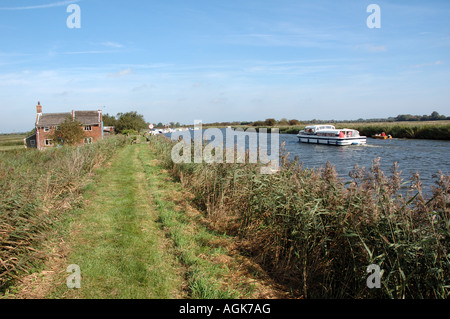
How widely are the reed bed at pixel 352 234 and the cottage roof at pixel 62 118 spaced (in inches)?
1912

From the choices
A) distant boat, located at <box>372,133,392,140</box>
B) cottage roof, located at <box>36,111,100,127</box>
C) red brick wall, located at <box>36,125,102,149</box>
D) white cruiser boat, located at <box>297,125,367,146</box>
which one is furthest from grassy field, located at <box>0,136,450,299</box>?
distant boat, located at <box>372,133,392,140</box>

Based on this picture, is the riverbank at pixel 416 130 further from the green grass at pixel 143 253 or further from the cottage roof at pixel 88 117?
the green grass at pixel 143 253

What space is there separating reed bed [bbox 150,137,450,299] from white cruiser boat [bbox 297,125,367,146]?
123ft

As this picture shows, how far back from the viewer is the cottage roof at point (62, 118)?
47.9 meters

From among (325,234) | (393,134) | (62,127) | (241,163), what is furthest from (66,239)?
(393,134)

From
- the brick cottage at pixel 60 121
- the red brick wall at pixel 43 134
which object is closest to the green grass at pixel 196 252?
the red brick wall at pixel 43 134

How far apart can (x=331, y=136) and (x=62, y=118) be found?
4391 cm

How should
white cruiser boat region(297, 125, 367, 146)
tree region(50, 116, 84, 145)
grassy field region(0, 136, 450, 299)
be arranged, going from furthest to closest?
white cruiser boat region(297, 125, 367, 146) < tree region(50, 116, 84, 145) < grassy field region(0, 136, 450, 299)

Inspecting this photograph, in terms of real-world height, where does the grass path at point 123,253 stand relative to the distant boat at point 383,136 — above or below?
below

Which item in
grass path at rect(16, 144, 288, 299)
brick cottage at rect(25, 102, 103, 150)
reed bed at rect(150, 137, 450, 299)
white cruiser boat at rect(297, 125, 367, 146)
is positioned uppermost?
brick cottage at rect(25, 102, 103, 150)

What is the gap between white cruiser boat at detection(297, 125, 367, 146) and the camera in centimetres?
3959

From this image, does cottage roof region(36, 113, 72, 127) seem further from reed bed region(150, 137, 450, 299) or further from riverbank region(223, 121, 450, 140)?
reed bed region(150, 137, 450, 299)

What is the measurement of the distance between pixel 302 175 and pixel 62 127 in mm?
30972

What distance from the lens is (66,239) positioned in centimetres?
544
